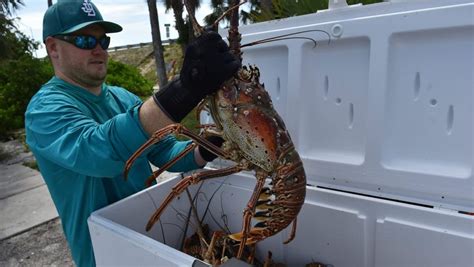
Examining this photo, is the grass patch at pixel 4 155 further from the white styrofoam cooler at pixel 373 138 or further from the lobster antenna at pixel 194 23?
the lobster antenna at pixel 194 23

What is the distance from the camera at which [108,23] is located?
2115mm

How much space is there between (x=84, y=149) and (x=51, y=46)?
3.05ft

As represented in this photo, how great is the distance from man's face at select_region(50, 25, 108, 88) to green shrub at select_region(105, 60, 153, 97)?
1552cm

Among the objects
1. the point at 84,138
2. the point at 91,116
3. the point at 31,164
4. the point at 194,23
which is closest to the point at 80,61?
the point at 91,116

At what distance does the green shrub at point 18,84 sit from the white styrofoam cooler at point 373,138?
1109 cm

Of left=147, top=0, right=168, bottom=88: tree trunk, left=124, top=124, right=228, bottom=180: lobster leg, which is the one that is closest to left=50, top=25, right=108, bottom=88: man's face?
left=124, top=124, right=228, bottom=180: lobster leg

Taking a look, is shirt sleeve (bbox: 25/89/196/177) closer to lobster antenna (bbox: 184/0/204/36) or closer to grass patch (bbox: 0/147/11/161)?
lobster antenna (bbox: 184/0/204/36)

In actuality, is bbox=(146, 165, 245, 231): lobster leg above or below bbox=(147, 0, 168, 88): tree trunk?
below

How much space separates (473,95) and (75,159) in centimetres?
185

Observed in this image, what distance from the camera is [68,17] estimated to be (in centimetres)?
202

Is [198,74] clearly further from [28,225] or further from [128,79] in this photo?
[128,79]

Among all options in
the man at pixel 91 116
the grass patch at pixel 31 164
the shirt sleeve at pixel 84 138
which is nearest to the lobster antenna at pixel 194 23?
the man at pixel 91 116

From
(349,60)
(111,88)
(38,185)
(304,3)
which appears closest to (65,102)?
(111,88)

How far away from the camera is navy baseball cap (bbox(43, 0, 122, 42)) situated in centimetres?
201
